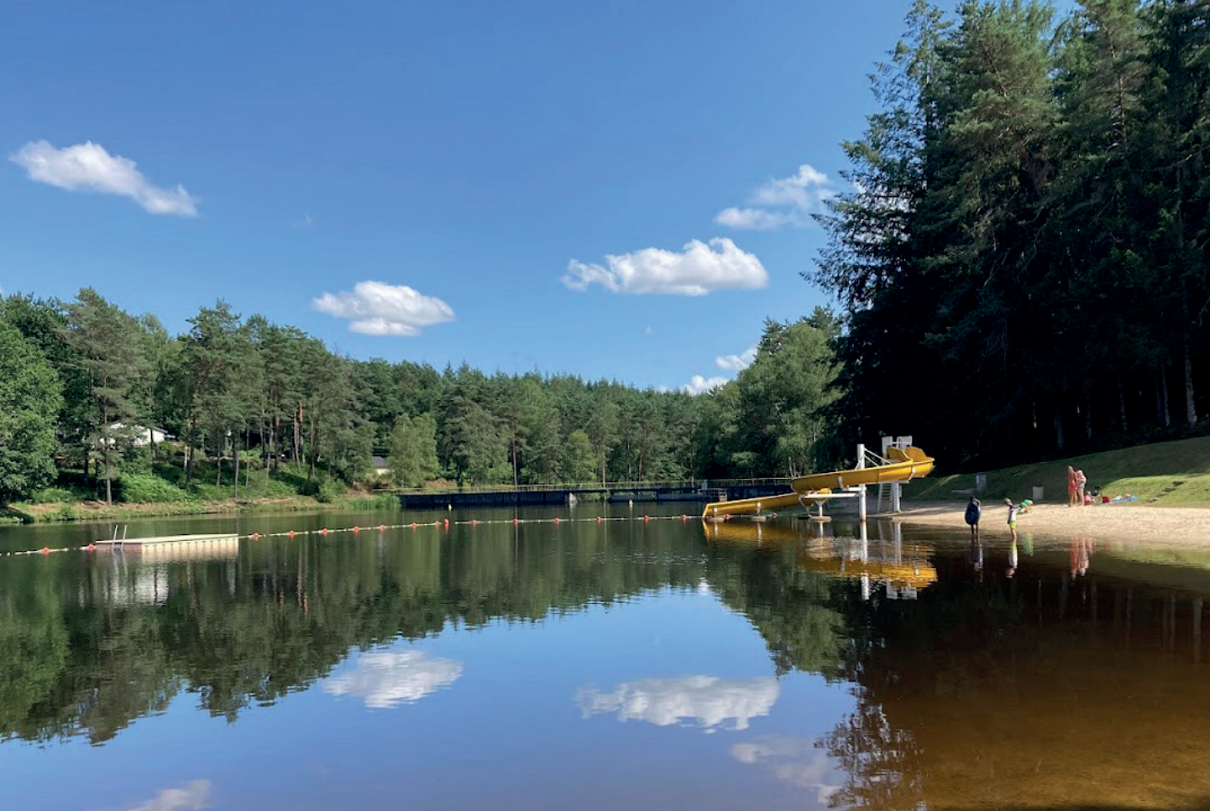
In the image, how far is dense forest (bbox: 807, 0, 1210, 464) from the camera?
34.1 metres

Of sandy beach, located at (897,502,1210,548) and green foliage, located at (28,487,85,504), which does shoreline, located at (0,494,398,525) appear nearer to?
green foliage, located at (28,487,85,504)

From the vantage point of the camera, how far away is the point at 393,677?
12.6 m

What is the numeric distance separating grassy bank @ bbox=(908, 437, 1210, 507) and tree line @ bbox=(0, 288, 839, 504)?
738 inches

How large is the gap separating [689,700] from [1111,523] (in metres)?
23.1

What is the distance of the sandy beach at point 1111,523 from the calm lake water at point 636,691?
2.88 m

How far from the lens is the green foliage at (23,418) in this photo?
54000 millimetres

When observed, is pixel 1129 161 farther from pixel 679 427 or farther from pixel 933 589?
pixel 679 427

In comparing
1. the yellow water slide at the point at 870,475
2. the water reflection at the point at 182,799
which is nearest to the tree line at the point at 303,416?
the yellow water slide at the point at 870,475

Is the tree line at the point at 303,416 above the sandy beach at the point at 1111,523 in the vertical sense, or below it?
above

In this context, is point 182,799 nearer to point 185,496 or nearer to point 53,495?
point 53,495

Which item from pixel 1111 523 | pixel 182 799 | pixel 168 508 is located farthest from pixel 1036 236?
pixel 168 508

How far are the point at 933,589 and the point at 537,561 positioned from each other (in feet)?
48.8

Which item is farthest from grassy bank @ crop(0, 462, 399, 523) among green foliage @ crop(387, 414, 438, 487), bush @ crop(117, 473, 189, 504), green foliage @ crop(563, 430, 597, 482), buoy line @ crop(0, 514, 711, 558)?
green foliage @ crop(563, 430, 597, 482)

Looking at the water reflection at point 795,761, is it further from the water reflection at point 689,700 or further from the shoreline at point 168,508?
the shoreline at point 168,508
